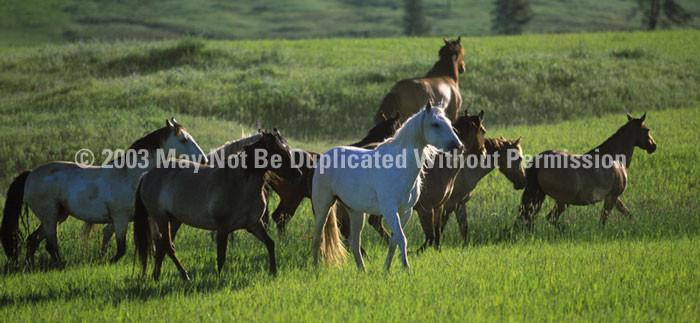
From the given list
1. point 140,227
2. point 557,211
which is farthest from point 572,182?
point 140,227

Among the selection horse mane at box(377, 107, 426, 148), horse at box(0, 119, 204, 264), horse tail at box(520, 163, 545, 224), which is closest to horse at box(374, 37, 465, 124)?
horse tail at box(520, 163, 545, 224)

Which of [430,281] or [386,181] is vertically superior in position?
[386,181]

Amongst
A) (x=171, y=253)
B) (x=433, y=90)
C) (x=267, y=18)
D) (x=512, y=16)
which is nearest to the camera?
(x=171, y=253)

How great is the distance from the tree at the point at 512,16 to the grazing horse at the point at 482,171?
2728 inches

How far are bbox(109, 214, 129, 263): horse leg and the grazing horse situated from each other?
4370 millimetres

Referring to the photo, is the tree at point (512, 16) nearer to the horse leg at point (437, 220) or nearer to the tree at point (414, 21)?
the tree at point (414, 21)

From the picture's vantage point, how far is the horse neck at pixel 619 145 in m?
14.3

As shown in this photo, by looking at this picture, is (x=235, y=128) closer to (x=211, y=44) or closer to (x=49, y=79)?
(x=49, y=79)

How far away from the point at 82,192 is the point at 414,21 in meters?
79.5

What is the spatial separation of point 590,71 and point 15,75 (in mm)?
23780

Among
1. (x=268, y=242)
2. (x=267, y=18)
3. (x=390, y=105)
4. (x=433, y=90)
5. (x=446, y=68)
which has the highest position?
(x=267, y=18)

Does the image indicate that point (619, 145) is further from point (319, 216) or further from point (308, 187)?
point (319, 216)

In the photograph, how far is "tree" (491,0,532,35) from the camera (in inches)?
3210

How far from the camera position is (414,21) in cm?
8925
